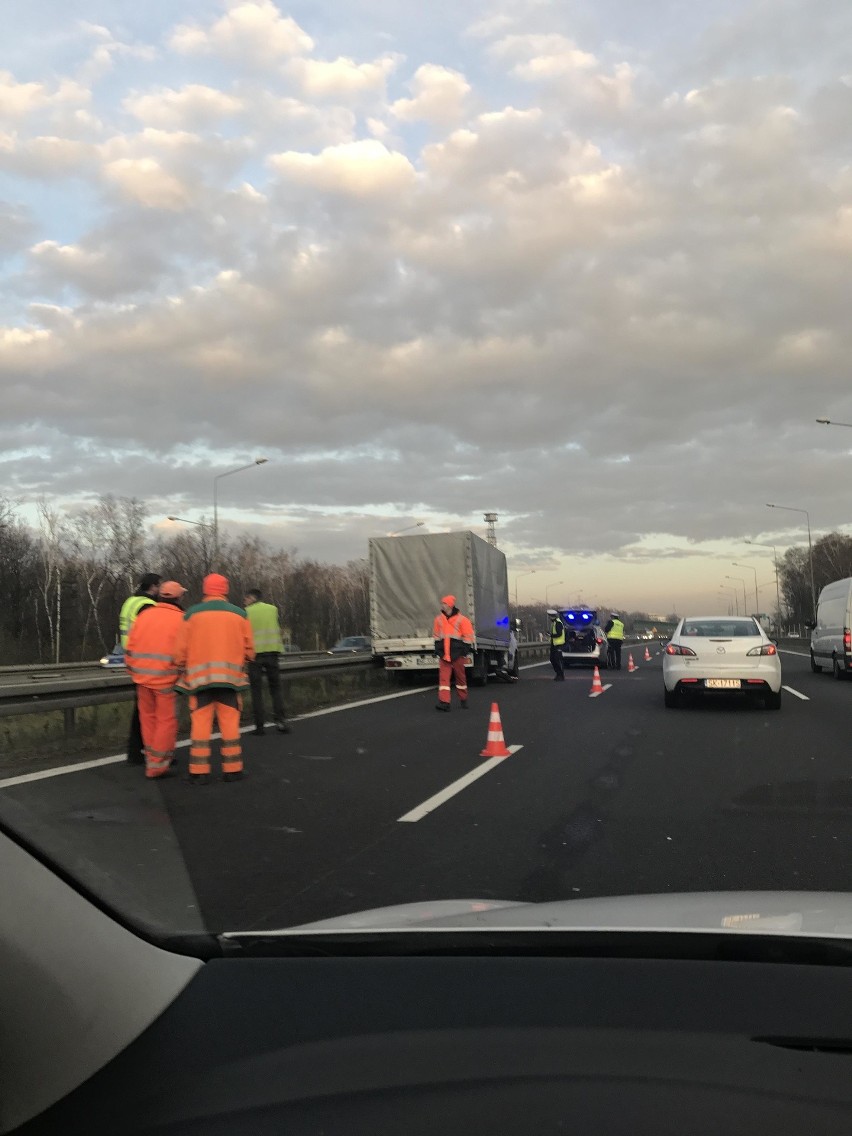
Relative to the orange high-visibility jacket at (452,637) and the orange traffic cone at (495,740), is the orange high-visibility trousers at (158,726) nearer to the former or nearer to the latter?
the orange traffic cone at (495,740)

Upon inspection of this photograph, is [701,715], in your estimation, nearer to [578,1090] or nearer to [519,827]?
[519,827]

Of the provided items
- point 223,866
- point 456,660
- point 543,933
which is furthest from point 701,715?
point 543,933

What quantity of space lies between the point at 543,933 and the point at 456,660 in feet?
48.8

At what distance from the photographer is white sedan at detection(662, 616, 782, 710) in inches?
636

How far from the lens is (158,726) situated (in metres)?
9.60

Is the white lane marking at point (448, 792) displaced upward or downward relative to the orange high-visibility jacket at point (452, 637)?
downward

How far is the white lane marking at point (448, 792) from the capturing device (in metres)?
7.74

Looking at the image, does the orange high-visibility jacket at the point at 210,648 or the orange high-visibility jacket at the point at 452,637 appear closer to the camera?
the orange high-visibility jacket at the point at 210,648

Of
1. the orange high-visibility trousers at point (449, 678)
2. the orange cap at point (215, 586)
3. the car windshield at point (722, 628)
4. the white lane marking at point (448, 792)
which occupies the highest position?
the orange cap at point (215, 586)

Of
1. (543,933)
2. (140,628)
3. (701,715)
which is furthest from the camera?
(701,715)

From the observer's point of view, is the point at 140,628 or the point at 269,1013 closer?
the point at 269,1013

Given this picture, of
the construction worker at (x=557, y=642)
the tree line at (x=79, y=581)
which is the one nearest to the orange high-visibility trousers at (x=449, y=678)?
the construction worker at (x=557, y=642)

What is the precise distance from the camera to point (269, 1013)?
6.42ft

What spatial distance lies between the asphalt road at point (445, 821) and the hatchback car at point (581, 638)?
21.3 meters
